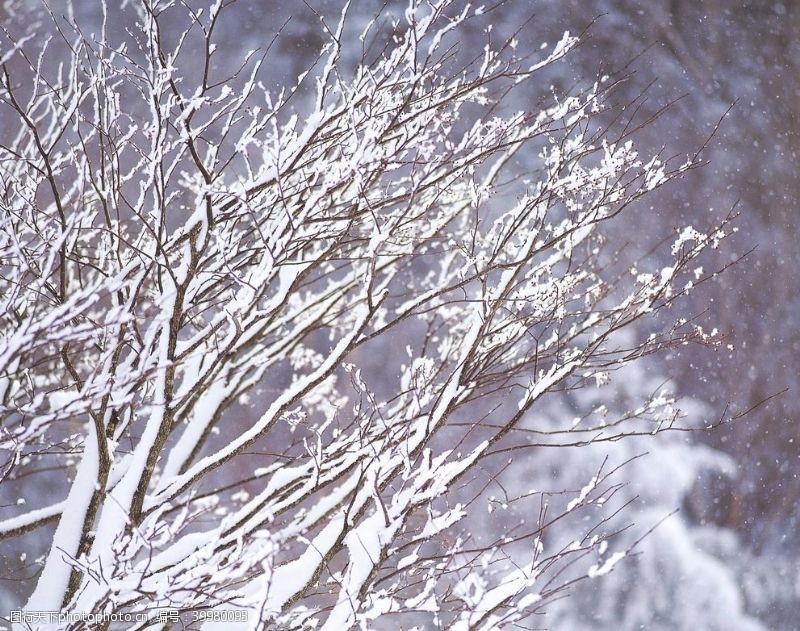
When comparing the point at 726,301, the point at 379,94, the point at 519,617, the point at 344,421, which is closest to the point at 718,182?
the point at 726,301

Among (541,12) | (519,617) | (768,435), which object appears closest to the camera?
(519,617)

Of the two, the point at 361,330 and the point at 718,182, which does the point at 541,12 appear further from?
the point at 361,330

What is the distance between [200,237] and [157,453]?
101 cm

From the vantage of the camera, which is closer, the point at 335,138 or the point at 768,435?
the point at 335,138

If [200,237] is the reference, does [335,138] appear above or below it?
above

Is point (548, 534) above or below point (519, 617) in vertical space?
above

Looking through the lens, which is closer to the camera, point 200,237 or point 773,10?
point 200,237

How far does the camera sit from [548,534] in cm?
1117

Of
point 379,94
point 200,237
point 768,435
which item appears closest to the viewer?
point 200,237

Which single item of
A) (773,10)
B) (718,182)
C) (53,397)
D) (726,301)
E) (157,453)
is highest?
(773,10)

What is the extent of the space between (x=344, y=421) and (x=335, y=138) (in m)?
8.40

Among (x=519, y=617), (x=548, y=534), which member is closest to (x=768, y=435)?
(x=548, y=534)

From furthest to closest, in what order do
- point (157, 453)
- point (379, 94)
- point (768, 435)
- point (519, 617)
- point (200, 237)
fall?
point (768, 435), point (379, 94), point (157, 453), point (200, 237), point (519, 617)

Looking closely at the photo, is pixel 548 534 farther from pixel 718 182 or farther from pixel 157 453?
pixel 157 453
